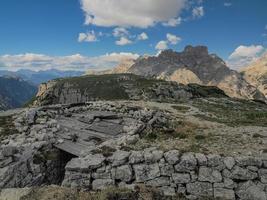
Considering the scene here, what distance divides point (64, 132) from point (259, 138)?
18.5 meters

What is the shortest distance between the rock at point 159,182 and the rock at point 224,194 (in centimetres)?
303

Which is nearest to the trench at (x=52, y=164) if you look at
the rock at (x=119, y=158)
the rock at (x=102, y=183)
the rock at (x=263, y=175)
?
the rock at (x=102, y=183)

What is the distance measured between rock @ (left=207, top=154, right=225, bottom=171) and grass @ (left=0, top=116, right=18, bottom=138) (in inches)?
829

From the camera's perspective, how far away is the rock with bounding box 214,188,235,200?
19278 mm

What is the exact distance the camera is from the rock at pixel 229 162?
2034 centimetres

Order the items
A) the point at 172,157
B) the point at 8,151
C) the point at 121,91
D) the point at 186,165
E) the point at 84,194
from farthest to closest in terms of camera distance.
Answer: the point at 121,91 < the point at 8,151 < the point at 172,157 < the point at 186,165 < the point at 84,194

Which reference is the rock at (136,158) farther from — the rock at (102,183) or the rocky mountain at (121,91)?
the rocky mountain at (121,91)

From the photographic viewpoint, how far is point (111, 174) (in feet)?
68.6

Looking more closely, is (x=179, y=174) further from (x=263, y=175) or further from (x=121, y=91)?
(x=121, y=91)

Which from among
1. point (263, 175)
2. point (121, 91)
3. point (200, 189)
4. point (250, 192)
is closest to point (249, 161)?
point (263, 175)

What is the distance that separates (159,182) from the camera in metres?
20.3

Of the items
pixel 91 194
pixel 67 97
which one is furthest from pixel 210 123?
pixel 67 97

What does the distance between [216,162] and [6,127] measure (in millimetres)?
23960

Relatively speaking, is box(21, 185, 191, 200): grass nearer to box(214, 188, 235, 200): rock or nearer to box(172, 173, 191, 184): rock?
box(172, 173, 191, 184): rock
